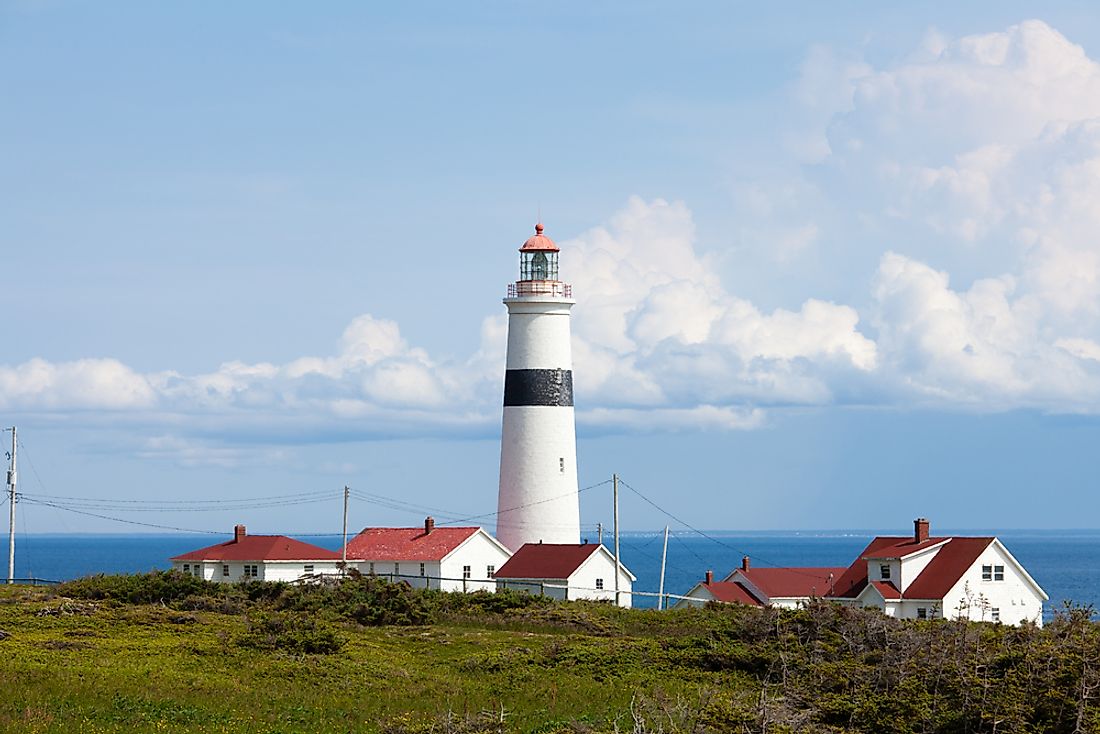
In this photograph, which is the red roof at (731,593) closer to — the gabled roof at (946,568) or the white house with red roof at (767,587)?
the white house with red roof at (767,587)

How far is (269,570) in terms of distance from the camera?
50625 mm

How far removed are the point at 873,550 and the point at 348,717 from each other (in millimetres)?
27983

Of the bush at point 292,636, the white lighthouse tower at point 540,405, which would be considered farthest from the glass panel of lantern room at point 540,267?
the bush at point 292,636

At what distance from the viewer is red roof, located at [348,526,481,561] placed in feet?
163

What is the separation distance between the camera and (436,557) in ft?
161

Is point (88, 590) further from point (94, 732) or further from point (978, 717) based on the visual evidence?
point (978, 717)

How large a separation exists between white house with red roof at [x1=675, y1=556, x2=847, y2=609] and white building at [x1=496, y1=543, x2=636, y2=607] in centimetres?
241

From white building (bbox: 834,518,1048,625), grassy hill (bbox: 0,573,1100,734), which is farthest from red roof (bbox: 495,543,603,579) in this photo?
grassy hill (bbox: 0,573,1100,734)

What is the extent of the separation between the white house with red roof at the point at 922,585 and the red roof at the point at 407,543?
7545mm

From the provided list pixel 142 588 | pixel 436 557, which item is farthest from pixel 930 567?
pixel 142 588

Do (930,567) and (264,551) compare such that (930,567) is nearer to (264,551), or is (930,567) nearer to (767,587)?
(767,587)

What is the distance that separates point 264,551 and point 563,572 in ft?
35.3

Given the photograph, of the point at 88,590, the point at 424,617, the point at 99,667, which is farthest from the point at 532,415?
the point at 99,667

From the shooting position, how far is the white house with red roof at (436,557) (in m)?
48.8
